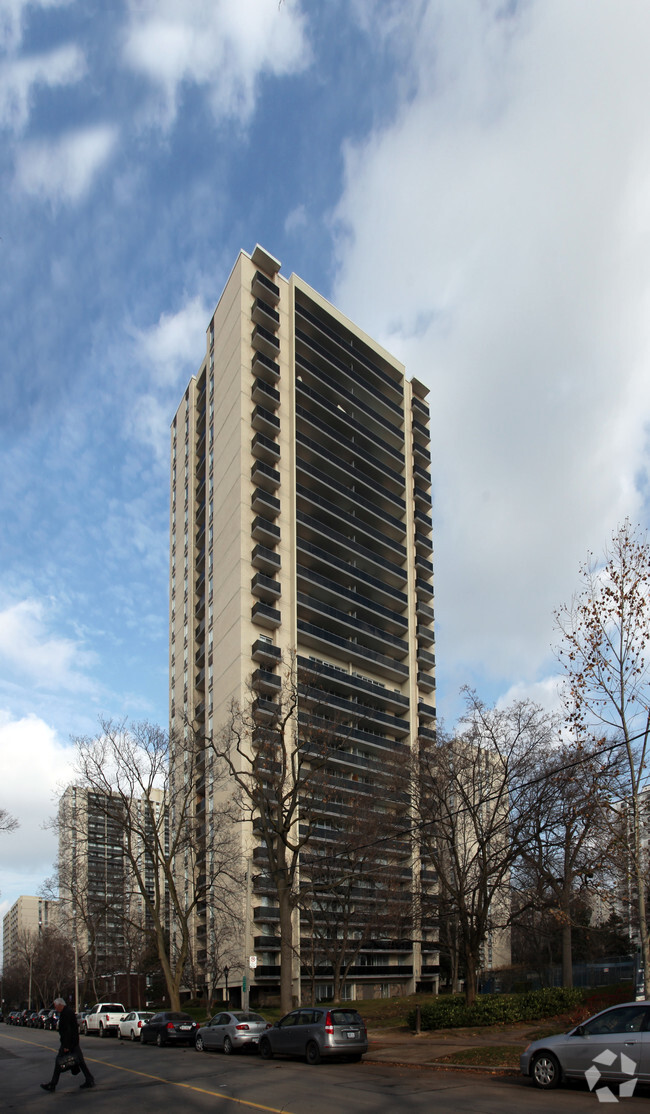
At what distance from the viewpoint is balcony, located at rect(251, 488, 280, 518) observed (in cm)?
6906

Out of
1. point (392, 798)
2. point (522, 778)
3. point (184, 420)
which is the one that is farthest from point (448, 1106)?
point (184, 420)

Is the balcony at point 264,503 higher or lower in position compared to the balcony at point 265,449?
lower

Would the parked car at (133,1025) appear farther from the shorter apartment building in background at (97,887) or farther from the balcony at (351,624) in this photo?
Answer: the balcony at (351,624)

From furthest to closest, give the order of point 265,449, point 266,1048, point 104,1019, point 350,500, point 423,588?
1. point 423,588
2. point 350,500
3. point 265,449
4. point 104,1019
5. point 266,1048

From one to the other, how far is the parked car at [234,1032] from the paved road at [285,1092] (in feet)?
9.99

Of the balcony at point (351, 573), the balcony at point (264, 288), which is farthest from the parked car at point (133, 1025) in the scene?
the balcony at point (264, 288)

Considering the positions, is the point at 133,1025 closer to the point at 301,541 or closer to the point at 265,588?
the point at 265,588

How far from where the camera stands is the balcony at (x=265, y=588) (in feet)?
216

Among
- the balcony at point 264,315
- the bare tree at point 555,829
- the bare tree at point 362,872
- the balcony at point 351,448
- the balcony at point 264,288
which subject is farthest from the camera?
the balcony at point 351,448

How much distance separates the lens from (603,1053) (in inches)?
522

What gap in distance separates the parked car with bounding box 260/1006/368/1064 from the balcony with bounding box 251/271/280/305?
213 feet

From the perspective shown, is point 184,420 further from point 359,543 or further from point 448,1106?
point 448,1106

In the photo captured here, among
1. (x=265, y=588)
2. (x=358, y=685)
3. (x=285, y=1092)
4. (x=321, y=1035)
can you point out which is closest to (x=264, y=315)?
(x=265, y=588)

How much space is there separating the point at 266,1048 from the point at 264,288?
65.3m
